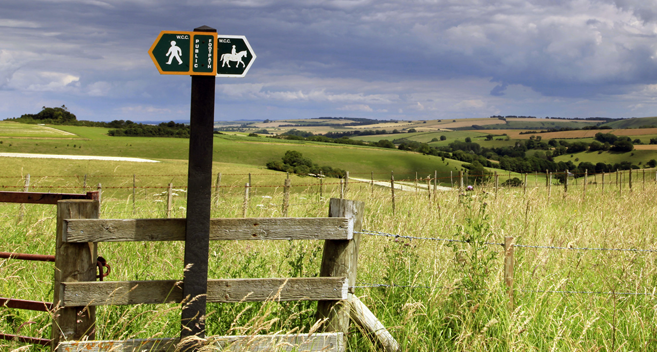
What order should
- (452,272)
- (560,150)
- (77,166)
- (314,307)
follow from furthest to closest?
(560,150) < (77,166) < (452,272) < (314,307)

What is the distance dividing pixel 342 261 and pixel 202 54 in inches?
79.0

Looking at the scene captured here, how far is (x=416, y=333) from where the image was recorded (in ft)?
11.4

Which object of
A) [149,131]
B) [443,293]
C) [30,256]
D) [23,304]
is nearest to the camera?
[23,304]

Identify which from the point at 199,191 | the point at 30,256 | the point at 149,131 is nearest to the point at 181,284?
the point at 199,191

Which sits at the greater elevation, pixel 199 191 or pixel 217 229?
pixel 199 191

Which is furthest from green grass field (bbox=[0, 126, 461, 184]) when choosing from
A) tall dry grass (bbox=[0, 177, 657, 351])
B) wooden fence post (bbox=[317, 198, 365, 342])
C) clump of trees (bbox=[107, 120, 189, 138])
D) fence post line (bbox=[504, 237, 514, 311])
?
wooden fence post (bbox=[317, 198, 365, 342])

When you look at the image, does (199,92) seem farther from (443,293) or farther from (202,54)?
(443,293)

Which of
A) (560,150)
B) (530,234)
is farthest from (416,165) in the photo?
(530,234)

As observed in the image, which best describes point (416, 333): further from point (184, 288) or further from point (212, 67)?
point (212, 67)

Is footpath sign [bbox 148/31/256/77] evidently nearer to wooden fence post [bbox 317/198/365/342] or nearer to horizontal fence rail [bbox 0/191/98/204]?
wooden fence post [bbox 317/198/365/342]

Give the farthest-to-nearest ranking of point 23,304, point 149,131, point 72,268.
Answer: point 149,131
point 23,304
point 72,268

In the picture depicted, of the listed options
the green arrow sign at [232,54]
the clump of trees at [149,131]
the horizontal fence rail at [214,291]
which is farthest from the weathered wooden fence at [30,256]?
the clump of trees at [149,131]

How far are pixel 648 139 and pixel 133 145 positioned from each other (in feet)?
446

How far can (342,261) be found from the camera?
3.51 m
